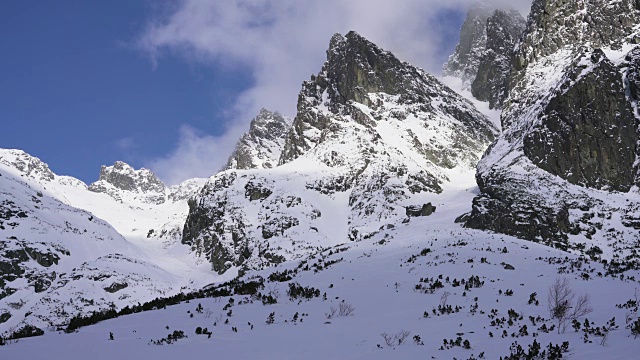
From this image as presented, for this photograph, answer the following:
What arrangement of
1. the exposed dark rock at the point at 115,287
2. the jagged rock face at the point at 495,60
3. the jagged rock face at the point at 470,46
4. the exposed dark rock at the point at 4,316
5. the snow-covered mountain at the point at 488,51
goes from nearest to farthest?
the exposed dark rock at the point at 4,316 < the exposed dark rock at the point at 115,287 < the jagged rock face at the point at 495,60 < the snow-covered mountain at the point at 488,51 < the jagged rock face at the point at 470,46

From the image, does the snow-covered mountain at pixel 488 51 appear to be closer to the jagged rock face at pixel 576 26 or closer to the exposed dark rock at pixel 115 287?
the jagged rock face at pixel 576 26

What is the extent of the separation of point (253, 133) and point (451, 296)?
6570 inches

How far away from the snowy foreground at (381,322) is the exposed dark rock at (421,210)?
2009 inches

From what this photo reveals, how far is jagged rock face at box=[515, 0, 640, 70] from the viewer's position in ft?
257

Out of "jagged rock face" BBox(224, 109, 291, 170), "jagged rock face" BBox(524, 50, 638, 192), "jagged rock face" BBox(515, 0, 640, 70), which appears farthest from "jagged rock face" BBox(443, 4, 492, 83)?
"jagged rock face" BBox(524, 50, 638, 192)

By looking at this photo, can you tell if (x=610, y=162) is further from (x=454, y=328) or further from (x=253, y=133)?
(x=253, y=133)

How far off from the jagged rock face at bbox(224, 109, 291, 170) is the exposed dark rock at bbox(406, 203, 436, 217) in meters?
89.6

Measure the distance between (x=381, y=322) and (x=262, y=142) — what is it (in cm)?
16483

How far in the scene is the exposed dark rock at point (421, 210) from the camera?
2820 inches

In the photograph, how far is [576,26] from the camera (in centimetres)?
8481

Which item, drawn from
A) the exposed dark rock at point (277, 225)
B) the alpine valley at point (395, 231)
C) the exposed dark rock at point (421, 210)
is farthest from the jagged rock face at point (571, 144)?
the exposed dark rock at point (277, 225)

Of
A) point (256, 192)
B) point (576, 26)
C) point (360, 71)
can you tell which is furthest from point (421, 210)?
point (360, 71)

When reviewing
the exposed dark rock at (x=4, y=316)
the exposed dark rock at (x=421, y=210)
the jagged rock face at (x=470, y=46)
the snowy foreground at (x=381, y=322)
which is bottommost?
the snowy foreground at (x=381, y=322)

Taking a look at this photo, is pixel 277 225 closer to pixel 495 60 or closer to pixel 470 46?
pixel 495 60
